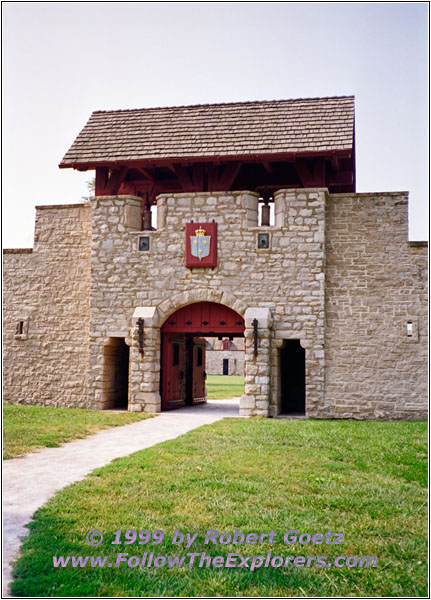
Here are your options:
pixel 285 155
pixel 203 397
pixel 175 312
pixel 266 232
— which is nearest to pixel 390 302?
pixel 266 232

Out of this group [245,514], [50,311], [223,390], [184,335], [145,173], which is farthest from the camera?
[223,390]

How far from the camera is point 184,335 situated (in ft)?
55.9

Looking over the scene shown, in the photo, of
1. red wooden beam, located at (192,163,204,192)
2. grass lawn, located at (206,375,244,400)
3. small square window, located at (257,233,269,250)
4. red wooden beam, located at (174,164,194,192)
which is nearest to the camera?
small square window, located at (257,233,269,250)

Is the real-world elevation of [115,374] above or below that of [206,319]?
below

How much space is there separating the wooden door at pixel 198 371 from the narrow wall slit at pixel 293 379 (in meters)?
2.84

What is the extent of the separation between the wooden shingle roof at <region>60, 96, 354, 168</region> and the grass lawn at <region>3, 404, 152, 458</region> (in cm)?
613

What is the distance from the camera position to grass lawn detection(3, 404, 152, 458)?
9211 mm

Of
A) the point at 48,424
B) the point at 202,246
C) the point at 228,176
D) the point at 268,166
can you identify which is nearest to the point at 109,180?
the point at 228,176

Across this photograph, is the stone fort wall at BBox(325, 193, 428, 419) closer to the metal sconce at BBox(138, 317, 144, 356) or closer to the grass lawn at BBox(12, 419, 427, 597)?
the grass lawn at BBox(12, 419, 427, 597)

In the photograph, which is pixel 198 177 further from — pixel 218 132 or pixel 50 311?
pixel 50 311

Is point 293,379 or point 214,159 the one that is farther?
point 293,379

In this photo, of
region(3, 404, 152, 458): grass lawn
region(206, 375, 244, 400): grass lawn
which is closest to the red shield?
region(3, 404, 152, 458): grass lawn

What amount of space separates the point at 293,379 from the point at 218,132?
6.72 meters

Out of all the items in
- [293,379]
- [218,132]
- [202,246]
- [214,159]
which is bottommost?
[293,379]
